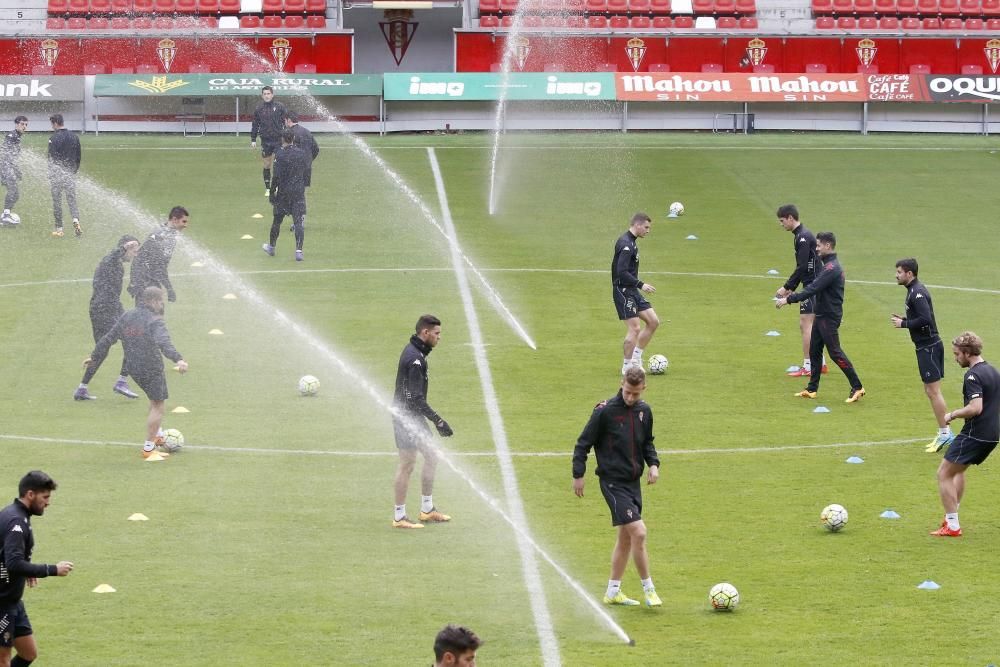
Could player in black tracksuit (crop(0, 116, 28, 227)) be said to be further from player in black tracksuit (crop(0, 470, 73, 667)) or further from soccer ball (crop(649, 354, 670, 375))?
player in black tracksuit (crop(0, 470, 73, 667))

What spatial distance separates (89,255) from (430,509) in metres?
17.9

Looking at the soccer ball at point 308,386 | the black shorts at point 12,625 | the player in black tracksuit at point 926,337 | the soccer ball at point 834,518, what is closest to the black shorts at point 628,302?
the soccer ball at point 308,386

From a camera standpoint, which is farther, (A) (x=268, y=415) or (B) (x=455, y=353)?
(B) (x=455, y=353)

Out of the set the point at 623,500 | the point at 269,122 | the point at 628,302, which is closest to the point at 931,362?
the point at 628,302

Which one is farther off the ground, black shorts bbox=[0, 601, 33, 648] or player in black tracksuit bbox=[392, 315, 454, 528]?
player in black tracksuit bbox=[392, 315, 454, 528]

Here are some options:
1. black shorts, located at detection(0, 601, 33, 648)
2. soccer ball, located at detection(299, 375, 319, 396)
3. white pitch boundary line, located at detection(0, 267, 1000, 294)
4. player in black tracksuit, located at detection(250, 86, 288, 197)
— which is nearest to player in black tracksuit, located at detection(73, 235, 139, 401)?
soccer ball, located at detection(299, 375, 319, 396)

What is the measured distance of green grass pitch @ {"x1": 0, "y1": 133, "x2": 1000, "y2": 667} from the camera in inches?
551

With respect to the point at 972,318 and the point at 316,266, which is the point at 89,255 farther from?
the point at 972,318

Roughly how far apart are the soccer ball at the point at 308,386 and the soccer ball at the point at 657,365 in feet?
16.2

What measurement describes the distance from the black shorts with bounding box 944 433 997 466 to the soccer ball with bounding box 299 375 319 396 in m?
9.49

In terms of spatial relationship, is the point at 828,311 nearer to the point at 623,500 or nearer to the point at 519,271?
the point at 623,500

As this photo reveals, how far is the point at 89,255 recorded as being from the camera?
1294 inches

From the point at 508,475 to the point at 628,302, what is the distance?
227 inches

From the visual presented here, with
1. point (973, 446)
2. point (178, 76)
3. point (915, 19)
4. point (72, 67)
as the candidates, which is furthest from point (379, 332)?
point (915, 19)
